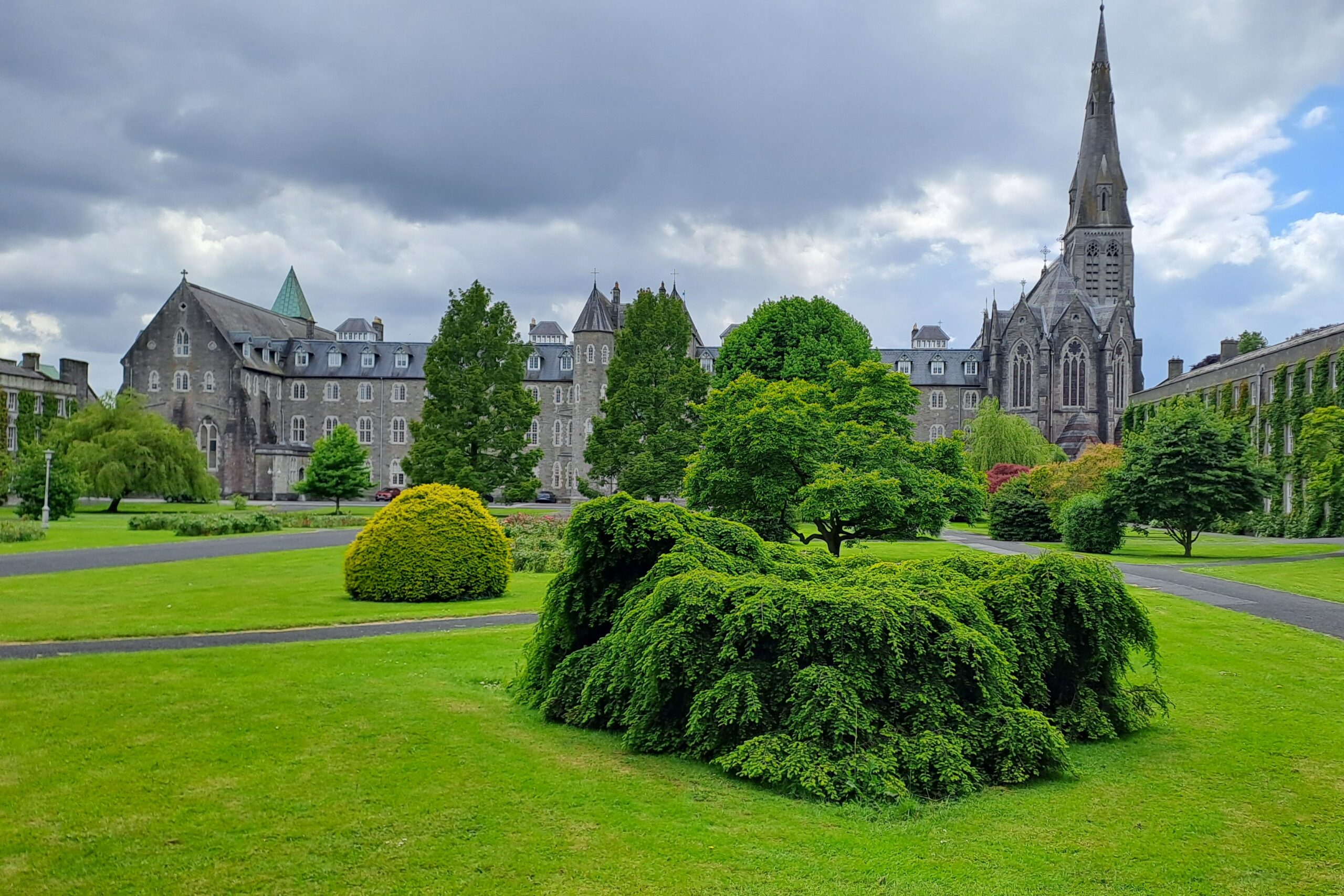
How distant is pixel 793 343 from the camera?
4700 centimetres

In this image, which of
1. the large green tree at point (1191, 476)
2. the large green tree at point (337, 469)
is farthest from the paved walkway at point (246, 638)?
the large green tree at point (337, 469)

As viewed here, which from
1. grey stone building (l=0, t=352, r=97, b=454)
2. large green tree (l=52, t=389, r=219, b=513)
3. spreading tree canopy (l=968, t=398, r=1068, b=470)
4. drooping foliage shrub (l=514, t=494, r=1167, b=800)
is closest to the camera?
drooping foliage shrub (l=514, t=494, r=1167, b=800)

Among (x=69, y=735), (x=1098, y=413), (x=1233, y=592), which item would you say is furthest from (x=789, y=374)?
(x=1098, y=413)

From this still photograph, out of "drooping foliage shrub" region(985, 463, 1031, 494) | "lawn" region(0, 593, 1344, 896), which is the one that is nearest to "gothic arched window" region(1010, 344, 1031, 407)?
"drooping foliage shrub" region(985, 463, 1031, 494)

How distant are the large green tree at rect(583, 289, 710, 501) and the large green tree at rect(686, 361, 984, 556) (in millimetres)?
18885

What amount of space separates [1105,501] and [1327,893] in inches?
1156

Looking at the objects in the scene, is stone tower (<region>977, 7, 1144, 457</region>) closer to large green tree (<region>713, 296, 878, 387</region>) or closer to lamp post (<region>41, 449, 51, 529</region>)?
large green tree (<region>713, 296, 878, 387</region>)

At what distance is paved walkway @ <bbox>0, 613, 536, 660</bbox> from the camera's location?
39.0 feet

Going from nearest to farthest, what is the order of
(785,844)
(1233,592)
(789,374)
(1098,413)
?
(785,844)
(1233,592)
(789,374)
(1098,413)

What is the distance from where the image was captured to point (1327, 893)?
5117mm

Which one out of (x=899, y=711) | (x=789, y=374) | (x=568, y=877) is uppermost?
A: (x=789, y=374)

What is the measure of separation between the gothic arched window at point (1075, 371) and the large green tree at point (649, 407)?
5129 centimetres

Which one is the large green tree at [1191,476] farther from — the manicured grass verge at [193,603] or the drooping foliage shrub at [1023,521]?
the manicured grass verge at [193,603]

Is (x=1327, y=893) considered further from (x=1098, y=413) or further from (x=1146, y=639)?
(x=1098, y=413)
